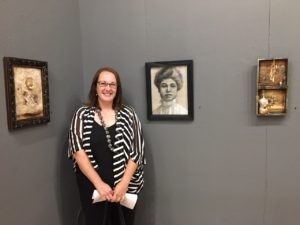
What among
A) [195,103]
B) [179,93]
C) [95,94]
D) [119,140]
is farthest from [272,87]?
[95,94]

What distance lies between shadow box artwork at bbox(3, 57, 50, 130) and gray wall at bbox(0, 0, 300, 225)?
0.22 feet

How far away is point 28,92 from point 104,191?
71 centimetres

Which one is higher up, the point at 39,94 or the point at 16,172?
the point at 39,94

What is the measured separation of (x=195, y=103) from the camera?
74.4 inches

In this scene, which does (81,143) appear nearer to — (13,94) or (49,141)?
(49,141)

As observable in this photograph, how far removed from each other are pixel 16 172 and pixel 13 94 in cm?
41

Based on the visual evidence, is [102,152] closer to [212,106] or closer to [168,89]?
[168,89]

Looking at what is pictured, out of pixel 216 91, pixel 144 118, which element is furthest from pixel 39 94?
pixel 216 91

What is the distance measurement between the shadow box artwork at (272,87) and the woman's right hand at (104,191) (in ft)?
Answer: 3.46

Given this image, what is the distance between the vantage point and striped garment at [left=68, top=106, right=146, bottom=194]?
5.36ft

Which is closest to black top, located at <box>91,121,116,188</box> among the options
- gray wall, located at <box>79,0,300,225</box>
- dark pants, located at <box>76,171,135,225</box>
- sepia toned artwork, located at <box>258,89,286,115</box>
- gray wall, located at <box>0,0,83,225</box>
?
dark pants, located at <box>76,171,135,225</box>

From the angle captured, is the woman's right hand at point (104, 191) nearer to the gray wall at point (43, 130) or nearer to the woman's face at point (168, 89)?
the gray wall at point (43, 130)

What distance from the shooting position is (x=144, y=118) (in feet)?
6.61

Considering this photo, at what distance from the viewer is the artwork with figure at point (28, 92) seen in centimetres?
143
